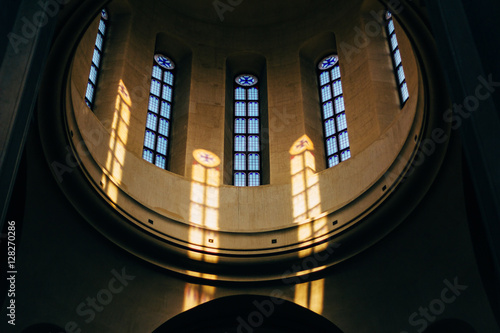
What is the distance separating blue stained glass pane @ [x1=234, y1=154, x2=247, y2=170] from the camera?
61.0ft

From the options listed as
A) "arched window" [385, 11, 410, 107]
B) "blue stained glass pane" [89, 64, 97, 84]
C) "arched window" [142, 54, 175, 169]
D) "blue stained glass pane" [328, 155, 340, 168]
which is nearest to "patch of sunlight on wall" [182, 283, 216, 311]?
"arched window" [142, 54, 175, 169]

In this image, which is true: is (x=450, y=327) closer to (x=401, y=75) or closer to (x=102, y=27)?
(x=401, y=75)

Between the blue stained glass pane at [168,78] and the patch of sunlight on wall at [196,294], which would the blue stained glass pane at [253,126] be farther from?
the patch of sunlight on wall at [196,294]

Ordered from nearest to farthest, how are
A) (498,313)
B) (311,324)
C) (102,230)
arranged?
(498,313)
(102,230)
(311,324)

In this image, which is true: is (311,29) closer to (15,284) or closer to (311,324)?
(311,324)

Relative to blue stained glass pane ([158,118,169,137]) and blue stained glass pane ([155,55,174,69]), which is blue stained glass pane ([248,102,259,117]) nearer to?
blue stained glass pane ([158,118,169,137])

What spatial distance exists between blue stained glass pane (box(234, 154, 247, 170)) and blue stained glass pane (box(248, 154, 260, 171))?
15 centimetres

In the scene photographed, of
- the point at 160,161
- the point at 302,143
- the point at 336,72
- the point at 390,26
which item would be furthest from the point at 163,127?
the point at 390,26

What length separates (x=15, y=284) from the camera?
12.9 metres

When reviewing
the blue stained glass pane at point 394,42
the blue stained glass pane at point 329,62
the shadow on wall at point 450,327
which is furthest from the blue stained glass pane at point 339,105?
the shadow on wall at point 450,327

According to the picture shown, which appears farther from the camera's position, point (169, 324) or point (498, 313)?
point (169, 324)

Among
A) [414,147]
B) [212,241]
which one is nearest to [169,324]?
[212,241]

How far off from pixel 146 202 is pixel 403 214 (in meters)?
6.49

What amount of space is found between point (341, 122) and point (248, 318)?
6.47m
